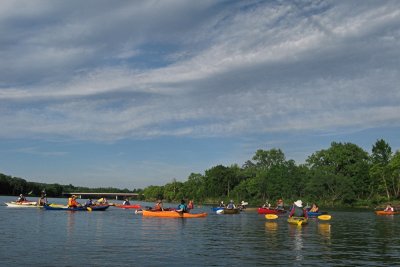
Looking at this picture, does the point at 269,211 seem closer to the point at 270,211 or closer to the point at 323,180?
the point at 270,211

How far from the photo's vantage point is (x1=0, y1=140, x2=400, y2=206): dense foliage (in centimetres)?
10906

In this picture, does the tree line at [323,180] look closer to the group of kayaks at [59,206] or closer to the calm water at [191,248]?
the group of kayaks at [59,206]

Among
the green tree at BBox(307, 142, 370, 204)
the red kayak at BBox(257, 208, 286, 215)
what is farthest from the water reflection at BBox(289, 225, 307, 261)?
the green tree at BBox(307, 142, 370, 204)

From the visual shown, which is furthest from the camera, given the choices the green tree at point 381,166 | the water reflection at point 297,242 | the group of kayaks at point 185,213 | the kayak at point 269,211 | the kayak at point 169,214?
the green tree at point 381,166

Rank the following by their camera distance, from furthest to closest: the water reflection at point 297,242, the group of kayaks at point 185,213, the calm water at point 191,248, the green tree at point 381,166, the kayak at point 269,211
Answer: the green tree at point 381,166
the kayak at point 269,211
the group of kayaks at point 185,213
the water reflection at point 297,242
the calm water at point 191,248

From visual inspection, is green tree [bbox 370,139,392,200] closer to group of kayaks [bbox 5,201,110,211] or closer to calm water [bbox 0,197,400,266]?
group of kayaks [bbox 5,201,110,211]

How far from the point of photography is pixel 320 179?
111 m

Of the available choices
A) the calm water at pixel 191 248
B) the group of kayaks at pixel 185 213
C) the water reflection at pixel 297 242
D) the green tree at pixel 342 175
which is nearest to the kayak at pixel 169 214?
the group of kayaks at pixel 185 213

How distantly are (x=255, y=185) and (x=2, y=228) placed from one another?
4181 inches

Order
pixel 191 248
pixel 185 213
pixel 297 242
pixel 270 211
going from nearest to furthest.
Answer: pixel 191 248, pixel 297 242, pixel 185 213, pixel 270 211

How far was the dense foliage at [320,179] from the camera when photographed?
109 metres

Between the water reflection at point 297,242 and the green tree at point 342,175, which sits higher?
the green tree at point 342,175

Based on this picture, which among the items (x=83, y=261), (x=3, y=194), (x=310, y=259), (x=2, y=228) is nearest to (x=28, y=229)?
(x=2, y=228)

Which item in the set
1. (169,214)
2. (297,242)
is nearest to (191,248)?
(297,242)
